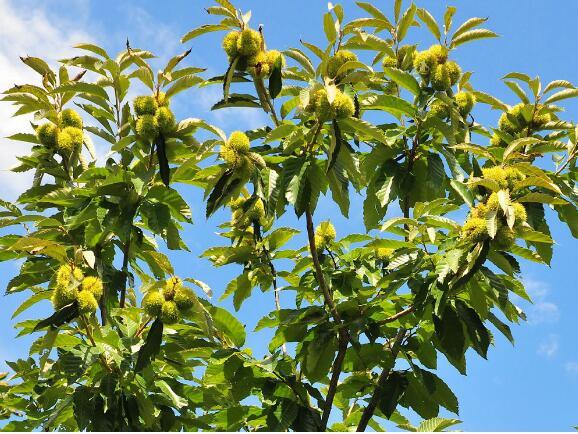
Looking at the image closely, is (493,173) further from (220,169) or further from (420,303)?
(220,169)

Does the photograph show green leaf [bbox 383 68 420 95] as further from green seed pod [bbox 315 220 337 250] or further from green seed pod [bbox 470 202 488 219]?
green seed pod [bbox 315 220 337 250]

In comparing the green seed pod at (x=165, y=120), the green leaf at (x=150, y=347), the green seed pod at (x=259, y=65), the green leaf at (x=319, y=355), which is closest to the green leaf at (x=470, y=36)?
the green seed pod at (x=259, y=65)

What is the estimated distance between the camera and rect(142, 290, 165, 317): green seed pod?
9.82 ft

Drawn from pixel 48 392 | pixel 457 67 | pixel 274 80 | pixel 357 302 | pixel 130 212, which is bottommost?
pixel 48 392

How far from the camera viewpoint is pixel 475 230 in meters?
2.67

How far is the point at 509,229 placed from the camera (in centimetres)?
265

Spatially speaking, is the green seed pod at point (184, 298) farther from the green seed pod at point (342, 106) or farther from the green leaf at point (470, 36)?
the green leaf at point (470, 36)

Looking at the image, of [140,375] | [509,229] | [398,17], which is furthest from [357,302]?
[398,17]

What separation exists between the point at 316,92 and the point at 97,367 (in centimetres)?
162

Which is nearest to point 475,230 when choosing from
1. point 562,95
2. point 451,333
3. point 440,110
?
point 451,333

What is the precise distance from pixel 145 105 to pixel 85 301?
→ 919mm

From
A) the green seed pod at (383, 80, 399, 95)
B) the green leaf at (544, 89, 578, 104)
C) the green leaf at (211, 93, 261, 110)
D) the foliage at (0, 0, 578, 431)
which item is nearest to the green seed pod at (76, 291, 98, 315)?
the foliage at (0, 0, 578, 431)

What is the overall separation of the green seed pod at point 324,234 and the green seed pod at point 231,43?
4.03 ft

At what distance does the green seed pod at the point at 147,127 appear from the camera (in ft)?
10.5
